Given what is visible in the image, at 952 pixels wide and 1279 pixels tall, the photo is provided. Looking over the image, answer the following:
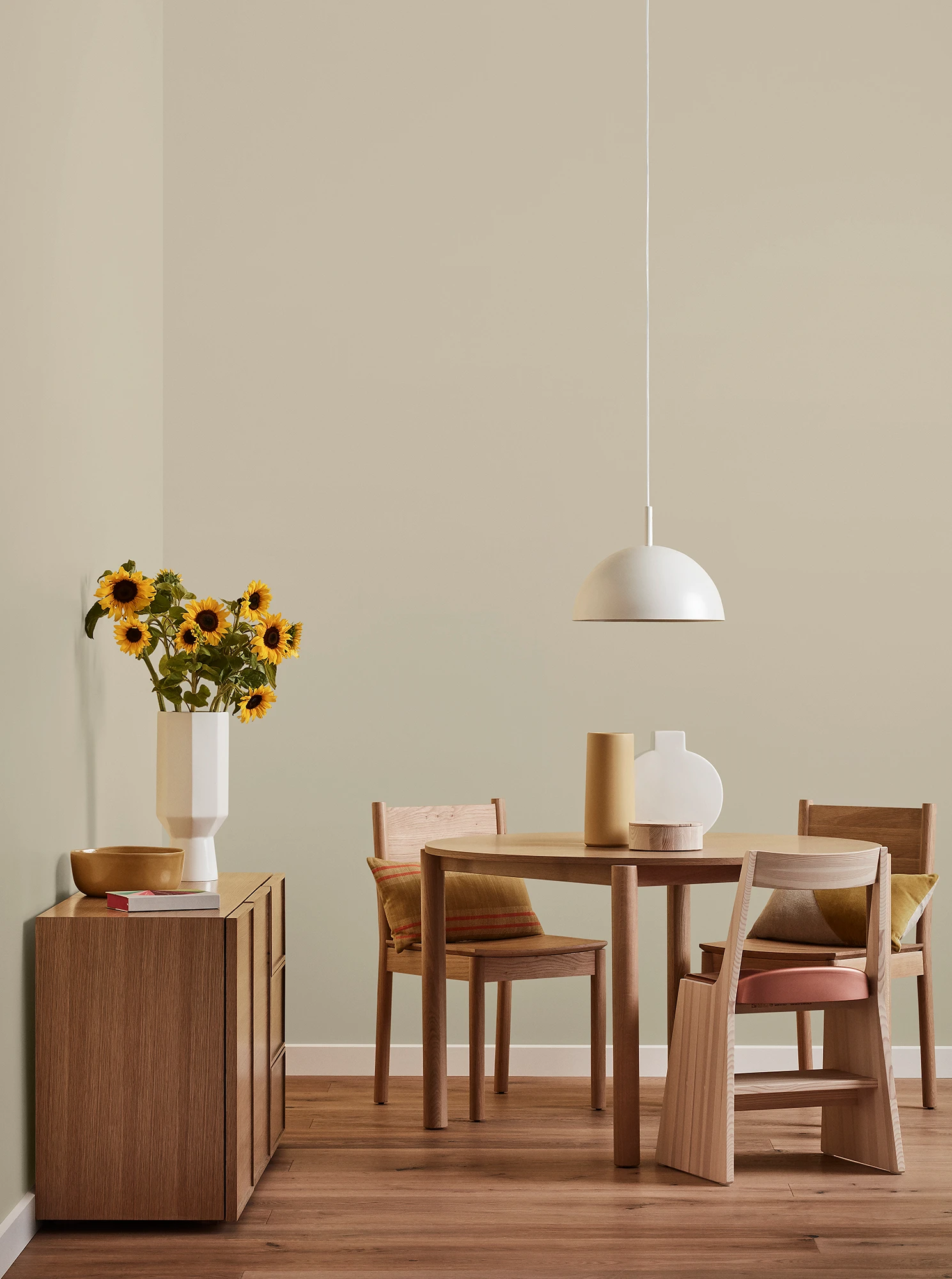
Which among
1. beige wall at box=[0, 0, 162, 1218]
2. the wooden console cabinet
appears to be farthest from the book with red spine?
beige wall at box=[0, 0, 162, 1218]

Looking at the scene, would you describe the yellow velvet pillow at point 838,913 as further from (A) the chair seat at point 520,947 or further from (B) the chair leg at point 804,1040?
(A) the chair seat at point 520,947

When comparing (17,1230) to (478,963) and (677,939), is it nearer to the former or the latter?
(478,963)

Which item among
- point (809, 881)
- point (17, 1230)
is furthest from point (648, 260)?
point (17, 1230)

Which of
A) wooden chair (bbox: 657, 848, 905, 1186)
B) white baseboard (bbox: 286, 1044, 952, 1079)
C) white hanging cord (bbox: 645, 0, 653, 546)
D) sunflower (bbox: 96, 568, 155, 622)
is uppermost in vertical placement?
white hanging cord (bbox: 645, 0, 653, 546)

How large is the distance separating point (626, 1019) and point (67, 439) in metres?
1.77

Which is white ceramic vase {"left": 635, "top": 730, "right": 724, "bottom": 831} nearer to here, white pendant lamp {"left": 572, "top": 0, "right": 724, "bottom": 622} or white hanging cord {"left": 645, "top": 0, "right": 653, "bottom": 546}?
white pendant lamp {"left": 572, "top": 0, "right": 724, "bottom": 622}

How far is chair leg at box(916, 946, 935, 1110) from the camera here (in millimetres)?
3695

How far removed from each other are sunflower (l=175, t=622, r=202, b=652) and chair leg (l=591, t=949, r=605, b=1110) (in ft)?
4.33

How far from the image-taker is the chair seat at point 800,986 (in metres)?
3.00

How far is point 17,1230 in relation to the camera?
2.59 metres

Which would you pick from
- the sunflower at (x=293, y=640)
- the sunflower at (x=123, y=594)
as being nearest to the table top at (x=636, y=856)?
the sunflower at (x=293, y=640)

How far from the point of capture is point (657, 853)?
322 cm

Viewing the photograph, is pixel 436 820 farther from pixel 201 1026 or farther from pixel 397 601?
pixel 201 1026

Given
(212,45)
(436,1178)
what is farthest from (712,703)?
(212,45)
